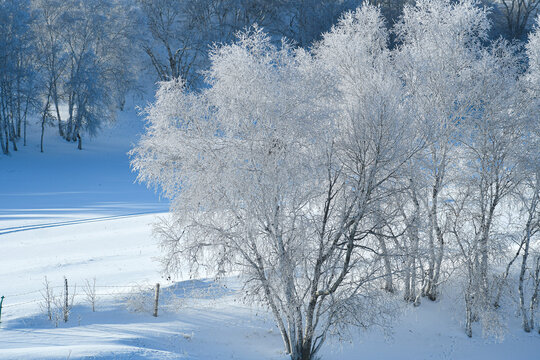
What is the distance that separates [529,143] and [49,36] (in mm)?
30522

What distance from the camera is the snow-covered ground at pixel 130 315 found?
1059 centimetres

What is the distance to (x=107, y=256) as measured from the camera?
54.9 feet

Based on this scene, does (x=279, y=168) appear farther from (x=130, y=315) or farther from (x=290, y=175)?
(x=130, y=315)

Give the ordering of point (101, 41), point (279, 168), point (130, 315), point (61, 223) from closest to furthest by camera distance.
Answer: point (279, 168), point (130, 315), point (61, 223), point (101, 41)

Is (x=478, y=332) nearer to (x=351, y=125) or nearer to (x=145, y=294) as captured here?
(x=351, y=125)

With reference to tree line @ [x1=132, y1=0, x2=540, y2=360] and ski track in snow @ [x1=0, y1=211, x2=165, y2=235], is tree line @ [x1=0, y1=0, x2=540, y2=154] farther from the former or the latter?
tree line @ [x1=132, y1=0, x2=540, y2=360]

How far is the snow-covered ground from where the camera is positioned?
1059 centimetres

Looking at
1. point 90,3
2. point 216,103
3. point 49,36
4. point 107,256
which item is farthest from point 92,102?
point 216,103

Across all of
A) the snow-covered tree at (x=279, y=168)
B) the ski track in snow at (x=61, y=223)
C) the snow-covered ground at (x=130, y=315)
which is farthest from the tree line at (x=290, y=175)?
the ski track in snow at (x=61, y=223)

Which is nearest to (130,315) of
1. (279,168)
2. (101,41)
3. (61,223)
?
(279,168)

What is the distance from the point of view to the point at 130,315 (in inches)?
508

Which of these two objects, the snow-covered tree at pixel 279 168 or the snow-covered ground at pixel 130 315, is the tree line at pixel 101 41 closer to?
the snow-covered ground at pixel 130 315

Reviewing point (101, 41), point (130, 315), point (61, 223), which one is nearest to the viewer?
point (130, 315)

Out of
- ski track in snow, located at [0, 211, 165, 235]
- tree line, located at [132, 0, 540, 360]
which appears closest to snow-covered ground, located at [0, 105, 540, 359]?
ski track in snow, located at [0, 211, 165, 235]
